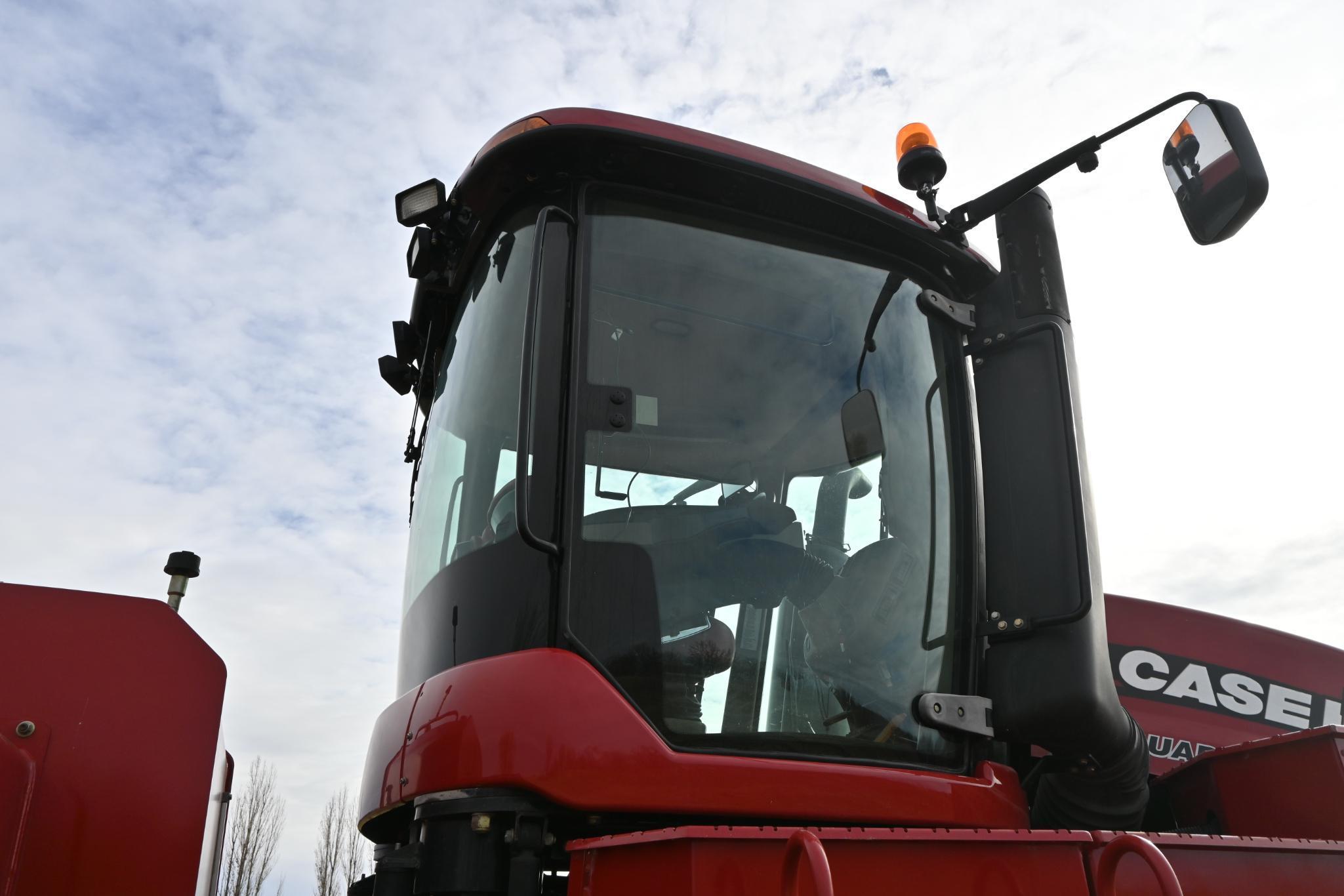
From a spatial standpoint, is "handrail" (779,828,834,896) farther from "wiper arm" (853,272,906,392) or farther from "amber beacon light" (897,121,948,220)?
"amber beacon light" (897,121,948,220)

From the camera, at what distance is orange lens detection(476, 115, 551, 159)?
2.00 m

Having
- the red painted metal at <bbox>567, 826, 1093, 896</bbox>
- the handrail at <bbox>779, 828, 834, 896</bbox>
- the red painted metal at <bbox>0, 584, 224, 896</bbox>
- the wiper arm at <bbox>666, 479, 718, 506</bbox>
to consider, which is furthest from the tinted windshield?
the red painted metal at <bbox>0, 584, 224, 896</bbox>

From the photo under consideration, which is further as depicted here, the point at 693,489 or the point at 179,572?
the point at 179,572

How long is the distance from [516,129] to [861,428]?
91 centimetres

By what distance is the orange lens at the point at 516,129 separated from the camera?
200cm

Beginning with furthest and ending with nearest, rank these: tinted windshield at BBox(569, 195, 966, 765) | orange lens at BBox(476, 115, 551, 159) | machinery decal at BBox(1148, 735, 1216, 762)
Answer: machinery decal at BBox(1148, 735, 1216, 762), orange lens at BBox(476, 115, 551, 159), tinted windshield at BBox(569, 195, 966, 765)

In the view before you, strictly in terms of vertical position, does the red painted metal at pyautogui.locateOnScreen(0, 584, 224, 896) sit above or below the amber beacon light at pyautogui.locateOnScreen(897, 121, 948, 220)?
below

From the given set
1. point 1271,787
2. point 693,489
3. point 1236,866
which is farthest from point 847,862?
point 1271,787

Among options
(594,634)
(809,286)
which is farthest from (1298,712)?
(594,634)

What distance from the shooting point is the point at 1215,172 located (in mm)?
1937

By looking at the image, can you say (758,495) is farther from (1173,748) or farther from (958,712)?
(1173,748)

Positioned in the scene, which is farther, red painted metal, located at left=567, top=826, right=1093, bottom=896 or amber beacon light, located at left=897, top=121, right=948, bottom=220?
amber beacon light, located at left=897, top=121, right=948, bottom=220

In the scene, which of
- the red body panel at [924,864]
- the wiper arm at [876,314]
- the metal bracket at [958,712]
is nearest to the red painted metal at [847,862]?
the red body panel at [924,864]

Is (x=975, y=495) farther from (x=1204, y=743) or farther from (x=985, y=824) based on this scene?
(x=1204, y=743)
